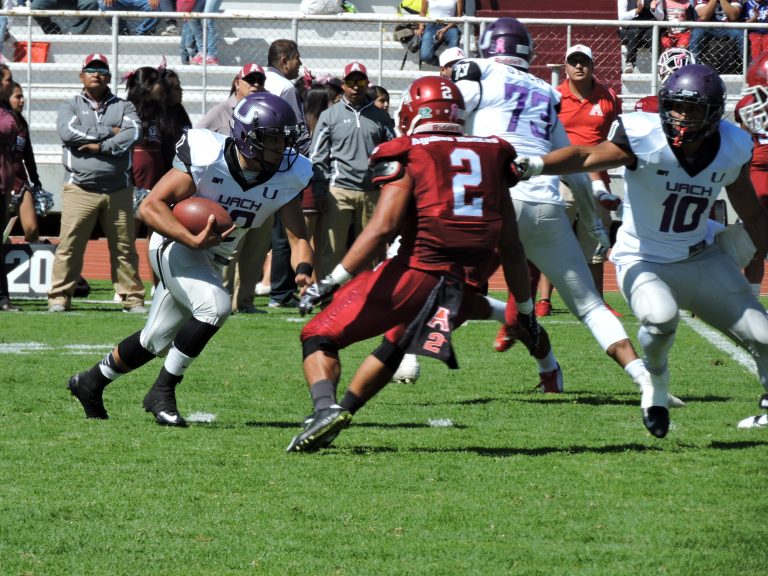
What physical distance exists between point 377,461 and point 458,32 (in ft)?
32.6

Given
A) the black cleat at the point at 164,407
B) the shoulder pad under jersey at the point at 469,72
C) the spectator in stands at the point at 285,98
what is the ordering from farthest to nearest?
the spectator in stands at the point at 285,98, the shoulder pad under jersey at the point at 469,72, the black cleat at the point at 164,407

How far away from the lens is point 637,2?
14.9 m

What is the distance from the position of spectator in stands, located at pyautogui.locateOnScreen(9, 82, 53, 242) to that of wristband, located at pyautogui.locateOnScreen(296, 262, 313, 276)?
612 centimetres

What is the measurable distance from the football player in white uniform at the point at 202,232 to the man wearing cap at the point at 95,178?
15.3ft

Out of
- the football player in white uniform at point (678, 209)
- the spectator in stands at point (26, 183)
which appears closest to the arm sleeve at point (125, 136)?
the spectator in stands at point (26, 183)

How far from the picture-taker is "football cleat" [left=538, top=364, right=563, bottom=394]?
699 cm

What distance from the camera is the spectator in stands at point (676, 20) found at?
14.0 metres

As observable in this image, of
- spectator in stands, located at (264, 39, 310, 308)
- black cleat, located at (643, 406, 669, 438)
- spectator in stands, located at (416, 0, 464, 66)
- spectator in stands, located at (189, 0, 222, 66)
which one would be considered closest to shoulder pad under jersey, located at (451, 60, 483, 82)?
black cleat, located at (643, 406, 669, 438)

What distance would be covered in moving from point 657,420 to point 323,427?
1359 millimetres

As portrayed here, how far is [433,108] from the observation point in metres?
5.23

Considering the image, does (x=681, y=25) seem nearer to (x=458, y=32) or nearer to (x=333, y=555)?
(x=458, y=32)

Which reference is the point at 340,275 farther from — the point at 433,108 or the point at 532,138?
the point at 532,138

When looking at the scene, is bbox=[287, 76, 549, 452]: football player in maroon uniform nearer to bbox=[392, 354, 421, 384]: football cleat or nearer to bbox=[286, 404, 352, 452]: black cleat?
bbox=[286, 404, 352, 452]: black cleat

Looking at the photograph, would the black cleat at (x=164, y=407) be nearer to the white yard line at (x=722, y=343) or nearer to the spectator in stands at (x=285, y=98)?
the white yard line at (x=722, y=343)
